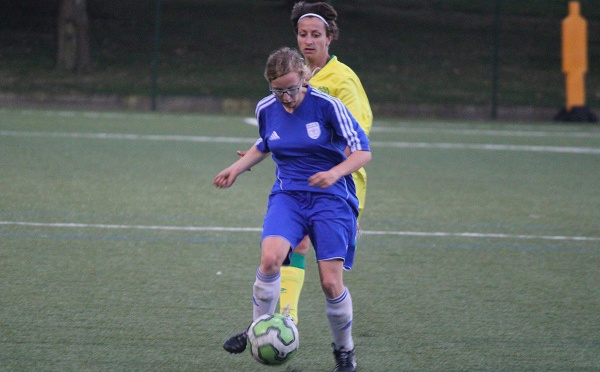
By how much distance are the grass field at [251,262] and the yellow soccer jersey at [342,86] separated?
115 centimetres

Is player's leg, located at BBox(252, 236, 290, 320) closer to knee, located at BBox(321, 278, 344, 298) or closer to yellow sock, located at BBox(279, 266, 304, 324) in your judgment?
knee, located at BBox(321, 278, 344, 298)

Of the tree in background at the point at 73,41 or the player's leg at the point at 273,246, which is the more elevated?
the tree in background at the point at 73,41

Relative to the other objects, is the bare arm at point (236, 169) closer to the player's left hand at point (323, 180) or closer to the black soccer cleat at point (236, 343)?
the player's left hand at point (323, 180)

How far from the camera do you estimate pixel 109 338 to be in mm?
5234

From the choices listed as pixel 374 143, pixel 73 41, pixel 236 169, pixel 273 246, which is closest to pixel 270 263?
pixel 273 246

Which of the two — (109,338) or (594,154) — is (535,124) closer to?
(594,154)

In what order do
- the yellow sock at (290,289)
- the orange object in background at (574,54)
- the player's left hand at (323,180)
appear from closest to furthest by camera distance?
the player's left hand at (323,180) < the yellow sock at (290,289) < the orange object in background at (574,54)

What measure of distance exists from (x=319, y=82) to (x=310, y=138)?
76 cm

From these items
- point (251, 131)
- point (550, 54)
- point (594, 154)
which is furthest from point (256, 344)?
point (550, 54)

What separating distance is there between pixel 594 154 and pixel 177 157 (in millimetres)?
5840

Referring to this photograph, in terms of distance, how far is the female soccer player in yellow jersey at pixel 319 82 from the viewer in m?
5.45

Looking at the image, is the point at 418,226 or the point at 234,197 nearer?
the point at 418,226

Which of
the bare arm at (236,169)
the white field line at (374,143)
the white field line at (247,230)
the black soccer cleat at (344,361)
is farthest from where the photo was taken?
the white field line at (374,143)

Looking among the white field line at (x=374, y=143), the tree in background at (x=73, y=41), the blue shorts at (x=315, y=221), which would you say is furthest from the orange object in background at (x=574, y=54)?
the blue shorts at (x=315, y=221)
